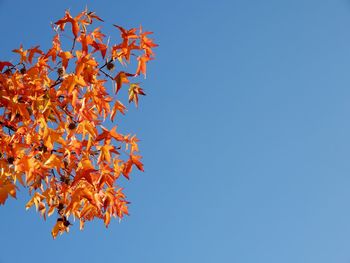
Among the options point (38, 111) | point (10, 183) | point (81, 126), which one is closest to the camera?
point (10, 183)

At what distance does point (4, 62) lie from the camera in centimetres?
467

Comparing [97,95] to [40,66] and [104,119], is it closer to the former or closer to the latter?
[104,119]

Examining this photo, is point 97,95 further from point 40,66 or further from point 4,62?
point 4,62

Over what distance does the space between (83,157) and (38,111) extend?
2.19ft

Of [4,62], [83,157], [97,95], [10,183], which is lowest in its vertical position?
[10,183]

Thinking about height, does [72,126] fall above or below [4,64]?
below

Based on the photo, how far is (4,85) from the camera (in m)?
4.24

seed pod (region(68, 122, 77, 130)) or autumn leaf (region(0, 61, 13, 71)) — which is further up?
autumn leaf (region(0, 61, 13, 71))

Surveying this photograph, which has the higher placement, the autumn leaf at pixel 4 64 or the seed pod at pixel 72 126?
the autumn leaf at pixel 4 64

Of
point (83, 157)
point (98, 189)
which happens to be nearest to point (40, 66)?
point (83, 157)

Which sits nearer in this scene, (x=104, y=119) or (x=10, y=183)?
(x=10, y=183)

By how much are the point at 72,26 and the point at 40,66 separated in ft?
2.47

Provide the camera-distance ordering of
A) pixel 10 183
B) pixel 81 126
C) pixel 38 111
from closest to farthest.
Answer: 1. pixel 10 183
2. pixel 38 111
3. pixel 81 126

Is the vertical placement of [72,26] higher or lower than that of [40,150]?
higher
